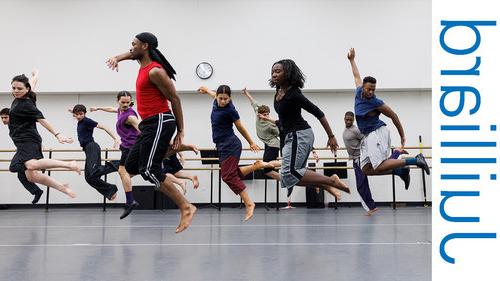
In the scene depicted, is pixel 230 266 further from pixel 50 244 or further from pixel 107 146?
pixel 107 146

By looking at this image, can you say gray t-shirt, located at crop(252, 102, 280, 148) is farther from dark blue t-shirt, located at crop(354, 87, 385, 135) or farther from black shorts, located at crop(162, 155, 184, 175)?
dark blue t-shirt, located at crop(354, 87, 385, 135)

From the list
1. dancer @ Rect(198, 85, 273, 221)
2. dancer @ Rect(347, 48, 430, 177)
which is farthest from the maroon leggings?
dancer @ Rect(347, 48, 430, 177)

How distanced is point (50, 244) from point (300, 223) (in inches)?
116

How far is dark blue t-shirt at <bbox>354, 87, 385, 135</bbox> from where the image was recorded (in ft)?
18.5

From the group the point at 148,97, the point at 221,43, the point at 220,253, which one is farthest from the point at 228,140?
the point at 221,43

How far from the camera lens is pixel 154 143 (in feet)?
12.9

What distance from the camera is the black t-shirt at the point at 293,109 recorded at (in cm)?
433

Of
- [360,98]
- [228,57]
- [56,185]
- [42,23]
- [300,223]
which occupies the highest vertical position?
[42,23]

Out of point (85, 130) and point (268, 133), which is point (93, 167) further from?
point (268, 133)

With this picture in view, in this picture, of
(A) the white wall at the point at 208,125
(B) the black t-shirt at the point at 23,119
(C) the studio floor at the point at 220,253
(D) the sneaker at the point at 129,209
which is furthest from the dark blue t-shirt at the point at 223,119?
(A) the white wall at the point at 208,125

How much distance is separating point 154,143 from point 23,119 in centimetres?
260

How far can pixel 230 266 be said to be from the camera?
306 centimetres

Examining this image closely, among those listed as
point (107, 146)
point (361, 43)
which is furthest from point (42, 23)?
point (361, 43)

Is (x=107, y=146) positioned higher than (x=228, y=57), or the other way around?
(x=228, y=57)
